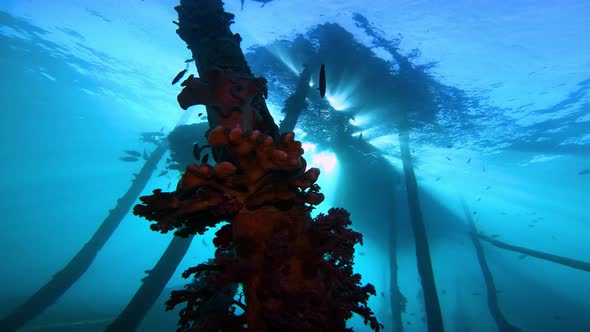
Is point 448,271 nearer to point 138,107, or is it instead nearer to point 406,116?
point 406,116

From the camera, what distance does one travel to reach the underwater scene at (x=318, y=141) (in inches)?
74.8

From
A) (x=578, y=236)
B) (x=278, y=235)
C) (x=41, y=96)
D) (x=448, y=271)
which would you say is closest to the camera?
(x=278, y=235)

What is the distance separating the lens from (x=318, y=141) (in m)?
18.5

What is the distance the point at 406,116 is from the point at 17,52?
3606cm

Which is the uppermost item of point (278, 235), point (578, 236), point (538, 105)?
point (578, 236)

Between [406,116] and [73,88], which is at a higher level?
[73,88]

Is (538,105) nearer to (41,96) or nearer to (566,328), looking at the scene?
(566,328)

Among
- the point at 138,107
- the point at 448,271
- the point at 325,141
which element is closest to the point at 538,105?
the point at 325,141

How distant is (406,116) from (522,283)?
30.8 metres

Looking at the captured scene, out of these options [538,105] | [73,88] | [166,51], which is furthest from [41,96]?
[538,105]

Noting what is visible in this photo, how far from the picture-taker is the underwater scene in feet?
6.23

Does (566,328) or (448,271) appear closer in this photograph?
(566,328)

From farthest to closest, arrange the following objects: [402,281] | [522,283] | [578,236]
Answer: [578,236] → [402,281] → [522,283]

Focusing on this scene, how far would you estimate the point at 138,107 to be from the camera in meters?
33.0
